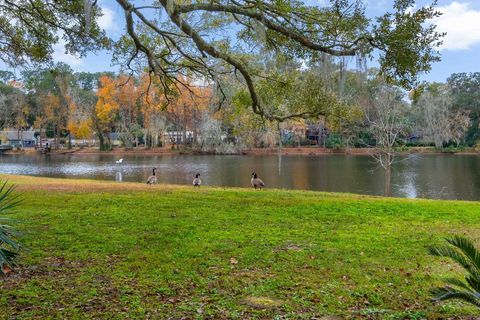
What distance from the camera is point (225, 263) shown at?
5.72 m

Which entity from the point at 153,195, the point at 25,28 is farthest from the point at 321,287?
the point at 25,28

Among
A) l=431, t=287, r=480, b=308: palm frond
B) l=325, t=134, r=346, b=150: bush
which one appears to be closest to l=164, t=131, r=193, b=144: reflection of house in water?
l=325, t=134, r=346, b=150: bush

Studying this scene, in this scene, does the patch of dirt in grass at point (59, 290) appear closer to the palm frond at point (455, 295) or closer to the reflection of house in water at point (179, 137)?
the palm frond at point (455, 295)

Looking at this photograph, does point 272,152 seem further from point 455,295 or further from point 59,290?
point 455,295

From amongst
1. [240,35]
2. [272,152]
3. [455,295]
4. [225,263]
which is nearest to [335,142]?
[272,152]

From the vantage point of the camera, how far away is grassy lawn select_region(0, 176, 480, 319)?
4.32 m

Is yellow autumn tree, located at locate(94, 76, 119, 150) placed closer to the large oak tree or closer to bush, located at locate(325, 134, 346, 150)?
bush, located at locate(325, 134, 346, 150)

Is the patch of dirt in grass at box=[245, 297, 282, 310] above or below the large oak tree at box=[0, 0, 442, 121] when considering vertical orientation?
below

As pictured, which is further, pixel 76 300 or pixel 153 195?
pixel 153 195

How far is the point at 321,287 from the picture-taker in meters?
4.98

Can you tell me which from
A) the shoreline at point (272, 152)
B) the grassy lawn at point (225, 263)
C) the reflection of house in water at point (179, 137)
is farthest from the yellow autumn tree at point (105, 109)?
the grassy lawn at point (225, 263)

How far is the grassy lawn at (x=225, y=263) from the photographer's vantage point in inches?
170

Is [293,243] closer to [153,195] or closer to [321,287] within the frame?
[321,287]

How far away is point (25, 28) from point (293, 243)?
29.7ft
